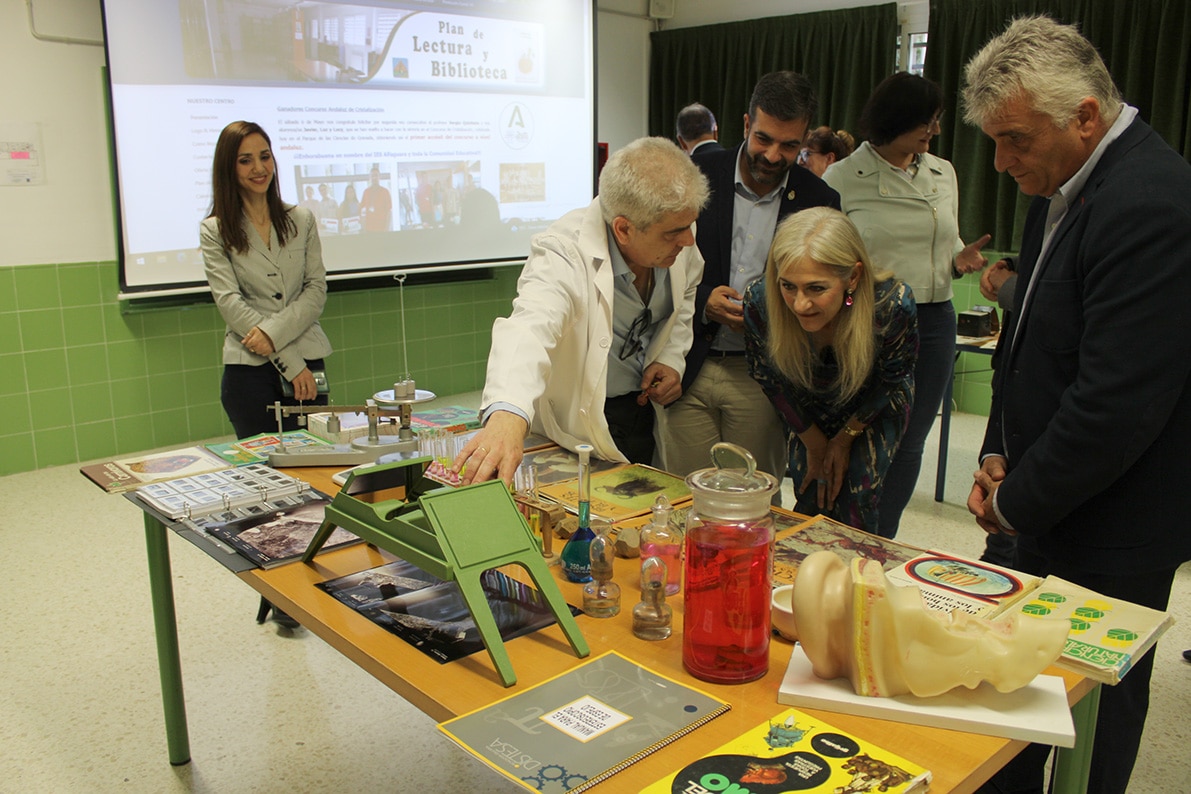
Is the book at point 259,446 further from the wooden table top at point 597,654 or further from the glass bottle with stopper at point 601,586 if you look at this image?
the glass bottle with stopper at point 601,586

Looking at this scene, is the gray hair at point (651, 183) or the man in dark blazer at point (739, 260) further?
the man in dark blazer at point (739, 260)

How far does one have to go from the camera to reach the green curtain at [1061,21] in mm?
4516

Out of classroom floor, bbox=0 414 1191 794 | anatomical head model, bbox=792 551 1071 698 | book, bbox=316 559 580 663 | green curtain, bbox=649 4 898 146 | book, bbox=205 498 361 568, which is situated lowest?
classroom floor, bbox=0 414 1191 794

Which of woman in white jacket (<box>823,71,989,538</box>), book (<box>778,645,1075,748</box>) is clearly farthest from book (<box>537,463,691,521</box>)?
woman in white jacket (<box>823,71,989,538</box>)

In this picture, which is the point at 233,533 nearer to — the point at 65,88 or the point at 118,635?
the point at 118,635

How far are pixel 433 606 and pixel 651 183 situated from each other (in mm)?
1020

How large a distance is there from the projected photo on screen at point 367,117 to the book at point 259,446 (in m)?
2.33

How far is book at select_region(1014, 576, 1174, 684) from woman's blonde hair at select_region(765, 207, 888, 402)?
2.26 feet

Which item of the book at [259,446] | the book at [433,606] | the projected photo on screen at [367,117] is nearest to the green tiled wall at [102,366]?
the projected photo on screen at [367,117]

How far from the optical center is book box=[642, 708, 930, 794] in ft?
3.18

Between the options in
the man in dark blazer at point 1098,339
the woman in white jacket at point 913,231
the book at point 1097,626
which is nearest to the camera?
the book at point 1097,626

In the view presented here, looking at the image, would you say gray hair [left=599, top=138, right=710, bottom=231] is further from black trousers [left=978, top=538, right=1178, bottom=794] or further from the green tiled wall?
the green tiled wall

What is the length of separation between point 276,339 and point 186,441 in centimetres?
210

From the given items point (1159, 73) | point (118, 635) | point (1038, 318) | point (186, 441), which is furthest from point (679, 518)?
point (1159, 73)
